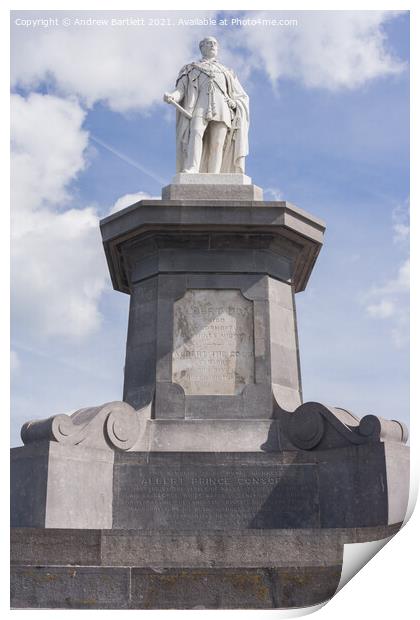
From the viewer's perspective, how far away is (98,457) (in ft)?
36.7

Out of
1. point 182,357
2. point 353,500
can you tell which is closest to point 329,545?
point 353,500

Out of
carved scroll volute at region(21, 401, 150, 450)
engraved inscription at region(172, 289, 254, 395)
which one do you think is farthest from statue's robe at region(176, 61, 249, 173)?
carved scroll volute at region(21, 401, 150, 450)

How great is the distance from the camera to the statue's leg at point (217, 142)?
1377 cm

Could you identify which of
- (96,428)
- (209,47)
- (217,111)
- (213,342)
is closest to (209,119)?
(217,111)

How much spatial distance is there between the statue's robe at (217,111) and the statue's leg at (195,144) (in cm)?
15

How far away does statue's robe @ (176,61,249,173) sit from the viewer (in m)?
13.8

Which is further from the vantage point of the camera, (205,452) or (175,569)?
(205,452)

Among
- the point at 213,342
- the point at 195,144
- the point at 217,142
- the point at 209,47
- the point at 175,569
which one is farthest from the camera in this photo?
the point at 209,47

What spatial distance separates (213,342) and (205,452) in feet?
5.84

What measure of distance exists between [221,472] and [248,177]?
4.89 metres

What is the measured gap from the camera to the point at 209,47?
1432 centimetres

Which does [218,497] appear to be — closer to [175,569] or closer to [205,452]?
[205,452]

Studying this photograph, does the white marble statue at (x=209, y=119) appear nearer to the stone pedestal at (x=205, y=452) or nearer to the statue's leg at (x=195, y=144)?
the statue's leg at (x=195, y=144)

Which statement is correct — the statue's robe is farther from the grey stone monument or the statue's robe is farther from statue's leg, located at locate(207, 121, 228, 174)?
the grey stone monument
